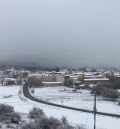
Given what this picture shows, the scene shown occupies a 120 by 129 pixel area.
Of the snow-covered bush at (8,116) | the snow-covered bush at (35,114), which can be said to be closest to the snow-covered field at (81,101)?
the snow-covered bush at (35,114)

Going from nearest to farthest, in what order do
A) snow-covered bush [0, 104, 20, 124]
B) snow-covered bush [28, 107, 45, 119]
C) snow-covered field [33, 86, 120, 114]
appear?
snow-covered bush [0, 104, 20, 124], snow-covered bush [28, 107, 45, 119], snow-covered field [33, 86, 120, 114]

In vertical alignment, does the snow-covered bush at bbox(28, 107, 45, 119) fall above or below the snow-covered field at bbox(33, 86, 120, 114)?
above

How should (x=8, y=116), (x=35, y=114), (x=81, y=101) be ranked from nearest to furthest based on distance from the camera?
(x=8, y=116), (x=35, y=114), (x=81, y=101)

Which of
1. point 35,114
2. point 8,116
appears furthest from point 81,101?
point 8,116

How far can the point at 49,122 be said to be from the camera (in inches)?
556

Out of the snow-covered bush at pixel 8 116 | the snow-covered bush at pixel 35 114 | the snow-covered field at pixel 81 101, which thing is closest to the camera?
the snow-covered bush at pixel 8 116

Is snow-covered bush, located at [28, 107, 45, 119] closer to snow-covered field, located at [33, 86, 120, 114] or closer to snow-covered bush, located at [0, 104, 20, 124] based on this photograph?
snow-covered bush, located at [0, 104, 20, 124]

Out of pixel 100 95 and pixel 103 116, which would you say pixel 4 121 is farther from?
pixel 100 95

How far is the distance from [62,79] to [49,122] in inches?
1686

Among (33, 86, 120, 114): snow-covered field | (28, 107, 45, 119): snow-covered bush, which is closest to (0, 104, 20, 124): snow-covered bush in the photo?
(28, 107, 45, 119): snow-covered bush

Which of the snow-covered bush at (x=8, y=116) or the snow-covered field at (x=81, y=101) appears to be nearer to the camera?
the snow-covered bush at (x=8, y=116)

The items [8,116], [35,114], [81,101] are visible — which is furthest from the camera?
[81,101]

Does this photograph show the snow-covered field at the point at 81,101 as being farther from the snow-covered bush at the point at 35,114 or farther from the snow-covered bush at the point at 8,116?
the snow-covered bush at the point at 8,116

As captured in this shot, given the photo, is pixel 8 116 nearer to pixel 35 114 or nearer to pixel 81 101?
pixel 35 114
